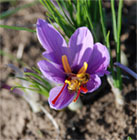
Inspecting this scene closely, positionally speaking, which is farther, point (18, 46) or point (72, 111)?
point (18, 46)

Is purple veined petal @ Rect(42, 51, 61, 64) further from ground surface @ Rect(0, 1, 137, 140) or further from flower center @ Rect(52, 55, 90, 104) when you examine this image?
ground surface @ Rect(0, 1, 137, 140)

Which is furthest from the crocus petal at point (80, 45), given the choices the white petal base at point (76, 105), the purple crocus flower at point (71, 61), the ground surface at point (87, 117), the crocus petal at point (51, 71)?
the ground surface at point (87, 117)

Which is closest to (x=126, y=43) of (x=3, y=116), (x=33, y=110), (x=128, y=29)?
→ (x=128, y=29)

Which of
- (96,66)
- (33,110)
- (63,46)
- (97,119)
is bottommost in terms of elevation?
(97,119)

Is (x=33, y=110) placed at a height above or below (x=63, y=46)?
below

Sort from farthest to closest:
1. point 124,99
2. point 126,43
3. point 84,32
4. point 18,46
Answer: point 18,46 → point 126,43 → point 124,99 → point 84,32

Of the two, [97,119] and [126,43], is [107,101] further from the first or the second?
[126,43]

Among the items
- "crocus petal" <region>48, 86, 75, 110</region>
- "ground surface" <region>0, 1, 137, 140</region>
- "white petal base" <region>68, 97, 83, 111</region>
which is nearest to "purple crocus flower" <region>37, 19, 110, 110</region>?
"crocus petal" <region>48, 86, 75, 110</region>
